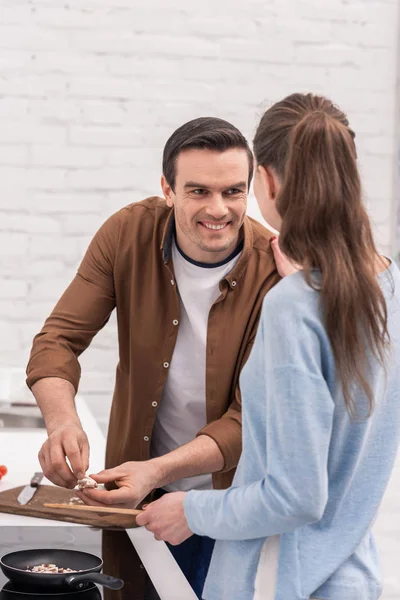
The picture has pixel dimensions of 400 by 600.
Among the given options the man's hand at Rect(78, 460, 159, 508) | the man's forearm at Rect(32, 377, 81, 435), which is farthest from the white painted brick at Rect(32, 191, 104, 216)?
the man's hand at Rect(78, 460, 159, 508)

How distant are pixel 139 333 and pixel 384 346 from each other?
3.04ft

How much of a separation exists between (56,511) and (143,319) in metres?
0.48

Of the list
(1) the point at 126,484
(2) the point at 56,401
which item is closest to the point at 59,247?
(2) the point at 56,401

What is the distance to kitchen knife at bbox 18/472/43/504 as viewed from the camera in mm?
1646

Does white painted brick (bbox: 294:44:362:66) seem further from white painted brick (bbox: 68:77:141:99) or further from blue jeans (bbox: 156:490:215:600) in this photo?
blue jeans (bbox: 156:490:215:600)

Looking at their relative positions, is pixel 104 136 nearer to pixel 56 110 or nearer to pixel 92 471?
pixel 56 110

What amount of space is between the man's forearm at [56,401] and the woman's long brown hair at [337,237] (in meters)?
0.77

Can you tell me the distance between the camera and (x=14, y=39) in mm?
3355

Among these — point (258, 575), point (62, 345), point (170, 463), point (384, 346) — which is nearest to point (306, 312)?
point (384, 346)

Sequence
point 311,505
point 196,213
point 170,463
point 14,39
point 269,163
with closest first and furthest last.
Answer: point 311,505
point 269,163
point 170,463
point 196,213
point 14,39

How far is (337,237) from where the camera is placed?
1035mm

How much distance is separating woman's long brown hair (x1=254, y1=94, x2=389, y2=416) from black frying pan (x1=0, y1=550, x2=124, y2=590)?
1.45 feet

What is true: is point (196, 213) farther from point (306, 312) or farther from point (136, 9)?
point (136, 9)

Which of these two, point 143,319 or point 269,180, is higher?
point 269,180
